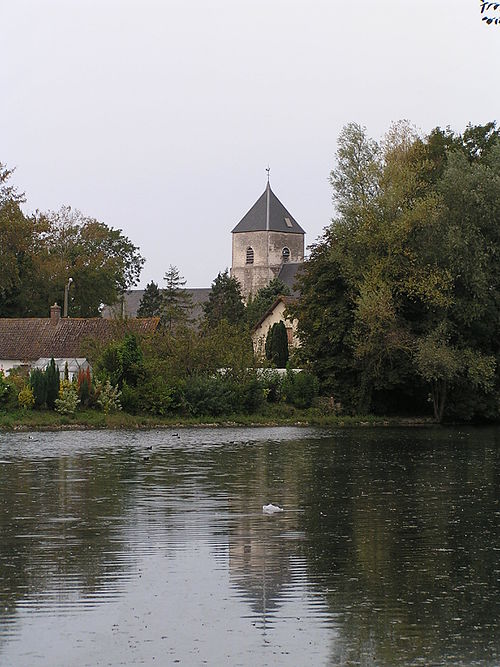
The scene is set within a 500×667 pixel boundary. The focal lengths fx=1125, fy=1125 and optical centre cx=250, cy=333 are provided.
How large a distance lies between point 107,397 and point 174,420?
2.85 metres

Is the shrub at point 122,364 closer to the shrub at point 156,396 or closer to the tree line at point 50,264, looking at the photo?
the shrub at point 156,396

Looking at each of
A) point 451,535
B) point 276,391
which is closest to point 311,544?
point 451,535

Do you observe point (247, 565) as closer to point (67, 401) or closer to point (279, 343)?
point (67, 401)

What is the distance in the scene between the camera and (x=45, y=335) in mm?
62719

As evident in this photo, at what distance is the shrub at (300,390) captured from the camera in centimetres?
4897

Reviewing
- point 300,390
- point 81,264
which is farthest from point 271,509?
point 81,264

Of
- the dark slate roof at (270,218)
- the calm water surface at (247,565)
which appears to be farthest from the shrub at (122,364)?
the dark slate roof at (270,218)

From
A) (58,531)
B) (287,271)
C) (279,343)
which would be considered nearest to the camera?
(58,531)

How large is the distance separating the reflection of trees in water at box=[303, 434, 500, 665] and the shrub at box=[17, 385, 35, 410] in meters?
19.9

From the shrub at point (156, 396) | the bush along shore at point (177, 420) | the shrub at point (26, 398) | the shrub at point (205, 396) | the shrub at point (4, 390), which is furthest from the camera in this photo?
the shrub at point (205, 396)

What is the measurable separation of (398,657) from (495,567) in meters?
4.13

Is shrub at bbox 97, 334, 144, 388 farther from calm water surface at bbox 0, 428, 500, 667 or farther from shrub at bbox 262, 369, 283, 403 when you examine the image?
calm water surface at bbox 0, 428, 500, 667

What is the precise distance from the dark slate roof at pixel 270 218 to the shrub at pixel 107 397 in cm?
10116

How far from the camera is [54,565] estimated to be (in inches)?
472
